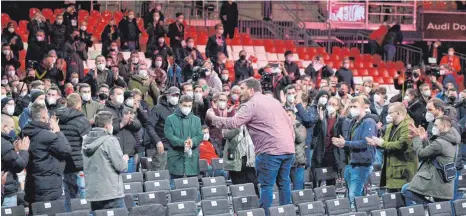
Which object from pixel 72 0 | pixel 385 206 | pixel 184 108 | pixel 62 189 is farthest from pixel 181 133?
pixel 72 0

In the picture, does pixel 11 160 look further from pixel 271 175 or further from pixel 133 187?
pixel 271 175

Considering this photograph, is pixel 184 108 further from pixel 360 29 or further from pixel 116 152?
pixel 360 29

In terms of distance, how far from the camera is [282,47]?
24.3 metres

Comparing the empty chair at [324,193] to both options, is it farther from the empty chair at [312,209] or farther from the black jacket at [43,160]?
the black jacket at [43,160]

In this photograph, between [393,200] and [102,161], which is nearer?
[102,161]

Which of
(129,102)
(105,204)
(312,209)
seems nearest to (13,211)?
(105,204)

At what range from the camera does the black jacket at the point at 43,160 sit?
11086 millimetres

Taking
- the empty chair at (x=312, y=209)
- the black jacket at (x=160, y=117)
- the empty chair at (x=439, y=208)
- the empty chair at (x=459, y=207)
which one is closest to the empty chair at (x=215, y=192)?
the empty chair at (x=312, y=209)

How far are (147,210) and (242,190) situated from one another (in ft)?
5.57

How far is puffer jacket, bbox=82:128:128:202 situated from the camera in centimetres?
1047

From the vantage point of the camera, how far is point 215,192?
12109mm

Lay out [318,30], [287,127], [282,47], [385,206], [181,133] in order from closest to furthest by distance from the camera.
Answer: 1. [287,127]
2. [385,206]
3. [181,133]
4. [282,47]
5. [318,30]

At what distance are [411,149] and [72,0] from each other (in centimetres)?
1203

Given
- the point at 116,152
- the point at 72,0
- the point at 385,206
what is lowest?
the point at 385,206
